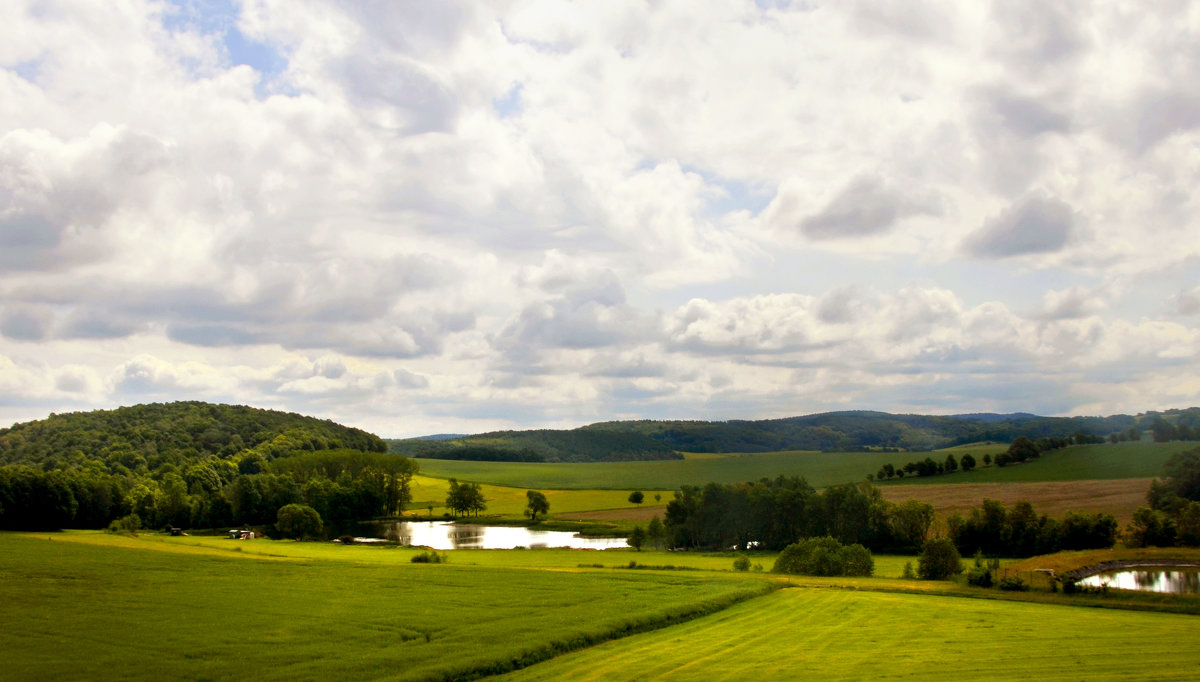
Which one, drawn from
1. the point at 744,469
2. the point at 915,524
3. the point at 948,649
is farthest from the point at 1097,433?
the point at 948,649

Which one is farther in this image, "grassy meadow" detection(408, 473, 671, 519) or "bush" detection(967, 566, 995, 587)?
"grassy meadow" detection(408, 473, 671, 519)

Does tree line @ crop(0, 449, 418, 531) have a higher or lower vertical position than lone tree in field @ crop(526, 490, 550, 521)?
higher

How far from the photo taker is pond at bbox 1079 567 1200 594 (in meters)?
58.2

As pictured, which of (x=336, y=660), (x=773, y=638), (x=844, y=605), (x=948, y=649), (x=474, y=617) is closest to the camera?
(x=336, y=660)

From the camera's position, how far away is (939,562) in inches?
2323

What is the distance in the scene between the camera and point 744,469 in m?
175

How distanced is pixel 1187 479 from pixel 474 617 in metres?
83.1

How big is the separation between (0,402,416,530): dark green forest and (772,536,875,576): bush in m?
78.2

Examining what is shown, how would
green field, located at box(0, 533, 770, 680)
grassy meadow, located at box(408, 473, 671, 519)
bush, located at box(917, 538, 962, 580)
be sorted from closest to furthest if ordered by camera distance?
green field, located at box(0, 533, 770, 680), bush, located at box(917, 538, 962, 580), grassy meadow, located at box(408, 473, 671, 519)

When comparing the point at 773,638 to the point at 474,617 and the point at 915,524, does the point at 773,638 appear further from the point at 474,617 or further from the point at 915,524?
the point at 915,524

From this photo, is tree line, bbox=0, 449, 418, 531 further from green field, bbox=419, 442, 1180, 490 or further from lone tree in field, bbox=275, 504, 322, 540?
green field, bbox=419, 442, 1180, 490

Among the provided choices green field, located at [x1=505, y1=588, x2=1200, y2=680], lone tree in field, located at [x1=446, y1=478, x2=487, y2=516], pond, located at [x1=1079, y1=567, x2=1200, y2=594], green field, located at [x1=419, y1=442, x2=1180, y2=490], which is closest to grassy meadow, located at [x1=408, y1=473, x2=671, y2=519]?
lone tree in field, located at [x1=446, y1=478, x2=487, y2=516]

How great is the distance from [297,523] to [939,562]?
76.5m

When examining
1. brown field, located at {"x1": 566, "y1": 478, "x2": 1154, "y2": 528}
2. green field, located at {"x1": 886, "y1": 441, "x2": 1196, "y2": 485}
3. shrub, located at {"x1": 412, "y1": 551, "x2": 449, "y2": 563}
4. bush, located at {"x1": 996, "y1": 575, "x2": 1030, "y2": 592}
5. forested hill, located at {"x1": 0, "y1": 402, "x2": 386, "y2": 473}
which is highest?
forested hill, located at {"x1": 0, "y1": 402, "x2": 386, "y2": 473}
